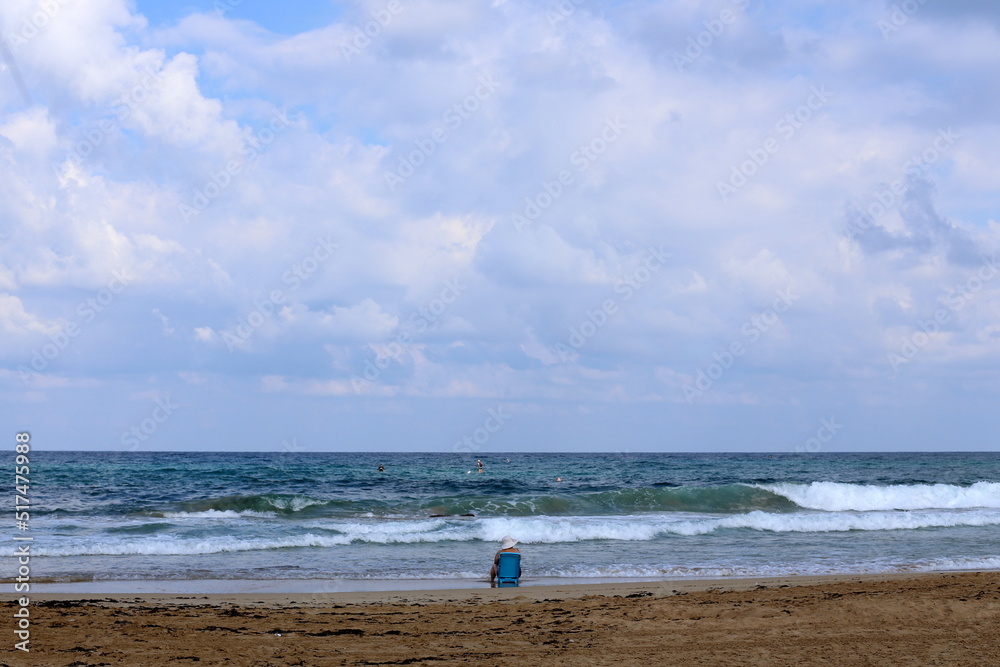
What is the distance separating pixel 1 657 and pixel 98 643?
0.88m

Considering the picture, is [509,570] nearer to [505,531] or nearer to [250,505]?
[505,531]

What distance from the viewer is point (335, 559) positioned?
51.8 feet

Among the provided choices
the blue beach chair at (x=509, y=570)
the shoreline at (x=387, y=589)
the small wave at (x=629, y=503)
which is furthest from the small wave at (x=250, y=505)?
the blue beach chair at (x=509, y=570)

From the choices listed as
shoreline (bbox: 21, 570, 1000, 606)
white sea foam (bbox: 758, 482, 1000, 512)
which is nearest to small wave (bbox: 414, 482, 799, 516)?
white sea foam (bbox: 758, 482, 1000, 512)

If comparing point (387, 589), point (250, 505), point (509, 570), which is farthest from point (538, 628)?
point (250, 505)

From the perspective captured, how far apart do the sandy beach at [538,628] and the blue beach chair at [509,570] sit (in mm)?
810

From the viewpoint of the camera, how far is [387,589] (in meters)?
12.7

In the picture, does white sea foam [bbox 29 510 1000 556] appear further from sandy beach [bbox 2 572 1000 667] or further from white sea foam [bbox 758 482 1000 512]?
white sea foam [bbox 758 482 1000 512]

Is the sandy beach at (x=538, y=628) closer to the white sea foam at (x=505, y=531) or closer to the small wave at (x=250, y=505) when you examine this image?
the white sea foam at (x=505, y=531)

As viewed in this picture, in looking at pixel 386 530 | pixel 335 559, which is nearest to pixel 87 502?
pixel 386 530

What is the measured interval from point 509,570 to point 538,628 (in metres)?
3.53

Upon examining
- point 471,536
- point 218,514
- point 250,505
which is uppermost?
point 471,536

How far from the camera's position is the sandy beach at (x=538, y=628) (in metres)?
7.77

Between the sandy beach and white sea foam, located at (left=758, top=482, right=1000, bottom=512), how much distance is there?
19.8m
